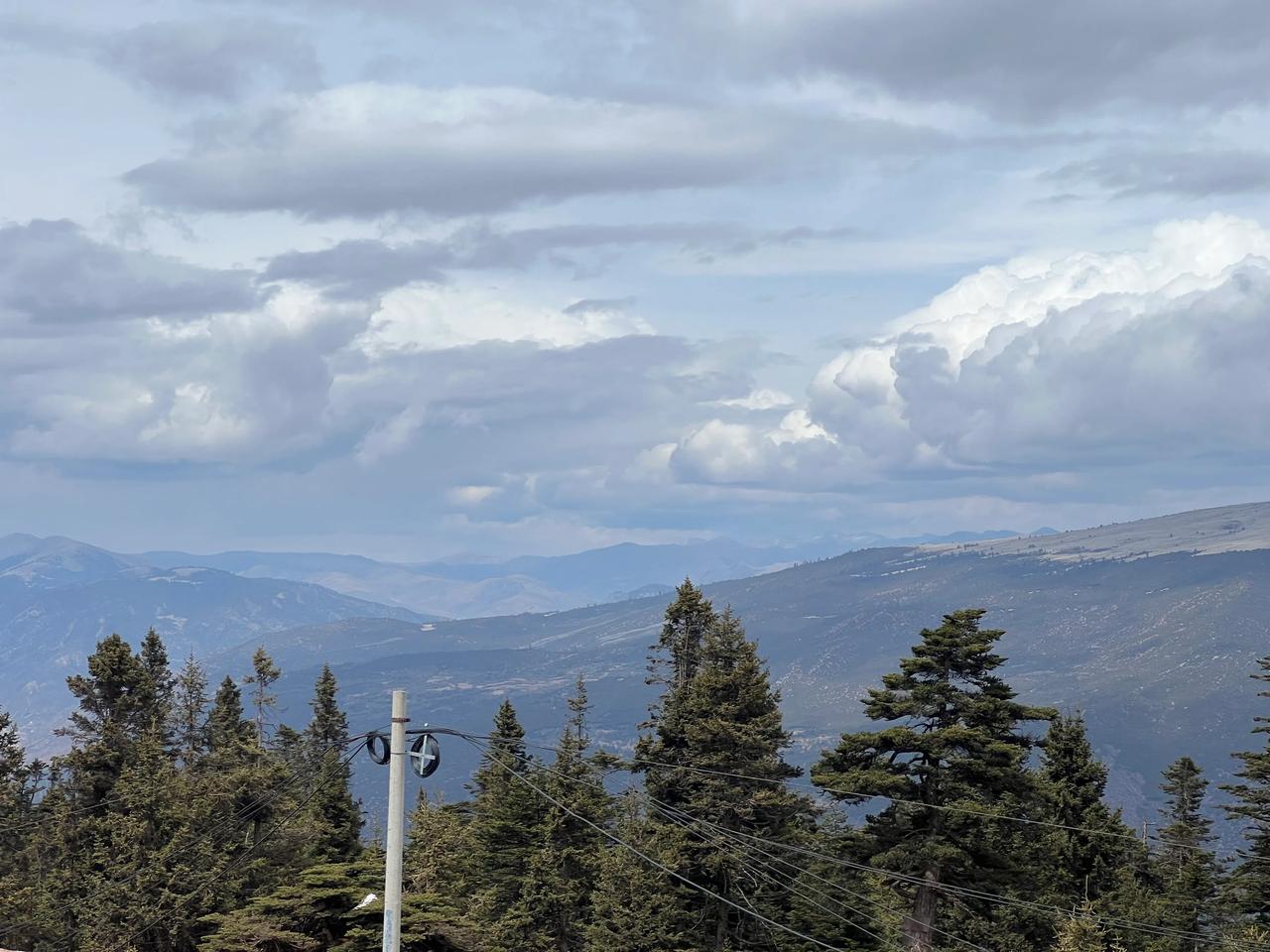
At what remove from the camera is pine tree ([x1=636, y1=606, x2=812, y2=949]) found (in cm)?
5584

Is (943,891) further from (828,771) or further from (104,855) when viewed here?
(104,855)

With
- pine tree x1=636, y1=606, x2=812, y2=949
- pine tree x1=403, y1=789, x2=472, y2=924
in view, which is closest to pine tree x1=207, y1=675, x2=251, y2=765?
pine tree x1=403, y1=789, x2=472, y2=924

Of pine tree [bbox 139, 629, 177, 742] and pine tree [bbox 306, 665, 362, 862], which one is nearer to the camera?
pine tree [bbox 139, 629, 177, 742]

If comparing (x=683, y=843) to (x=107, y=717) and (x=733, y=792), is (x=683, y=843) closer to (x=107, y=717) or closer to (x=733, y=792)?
(x=733, y=792)

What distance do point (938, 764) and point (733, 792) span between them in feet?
41.0

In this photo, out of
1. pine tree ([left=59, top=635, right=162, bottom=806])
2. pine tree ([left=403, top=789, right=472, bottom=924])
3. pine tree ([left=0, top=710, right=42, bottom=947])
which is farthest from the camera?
pine tree ([left=403, top=789, right=472, bottom=924])

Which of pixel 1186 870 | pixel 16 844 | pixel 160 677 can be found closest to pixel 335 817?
pixel 160 677

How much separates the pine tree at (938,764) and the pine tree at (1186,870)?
65.8 ft

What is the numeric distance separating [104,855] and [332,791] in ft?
54.3

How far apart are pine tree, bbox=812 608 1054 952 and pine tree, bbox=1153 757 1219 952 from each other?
20044 mm

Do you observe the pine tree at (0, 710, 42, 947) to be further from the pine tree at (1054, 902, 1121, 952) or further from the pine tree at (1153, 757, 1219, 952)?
the pine tree at (1153, 757, 1219, 952)

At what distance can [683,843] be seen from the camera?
57.2 meters

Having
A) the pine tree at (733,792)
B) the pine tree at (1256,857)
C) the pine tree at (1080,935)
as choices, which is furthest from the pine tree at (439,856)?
the pine tree at (1256,857)

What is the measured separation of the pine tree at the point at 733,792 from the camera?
5584 cm
